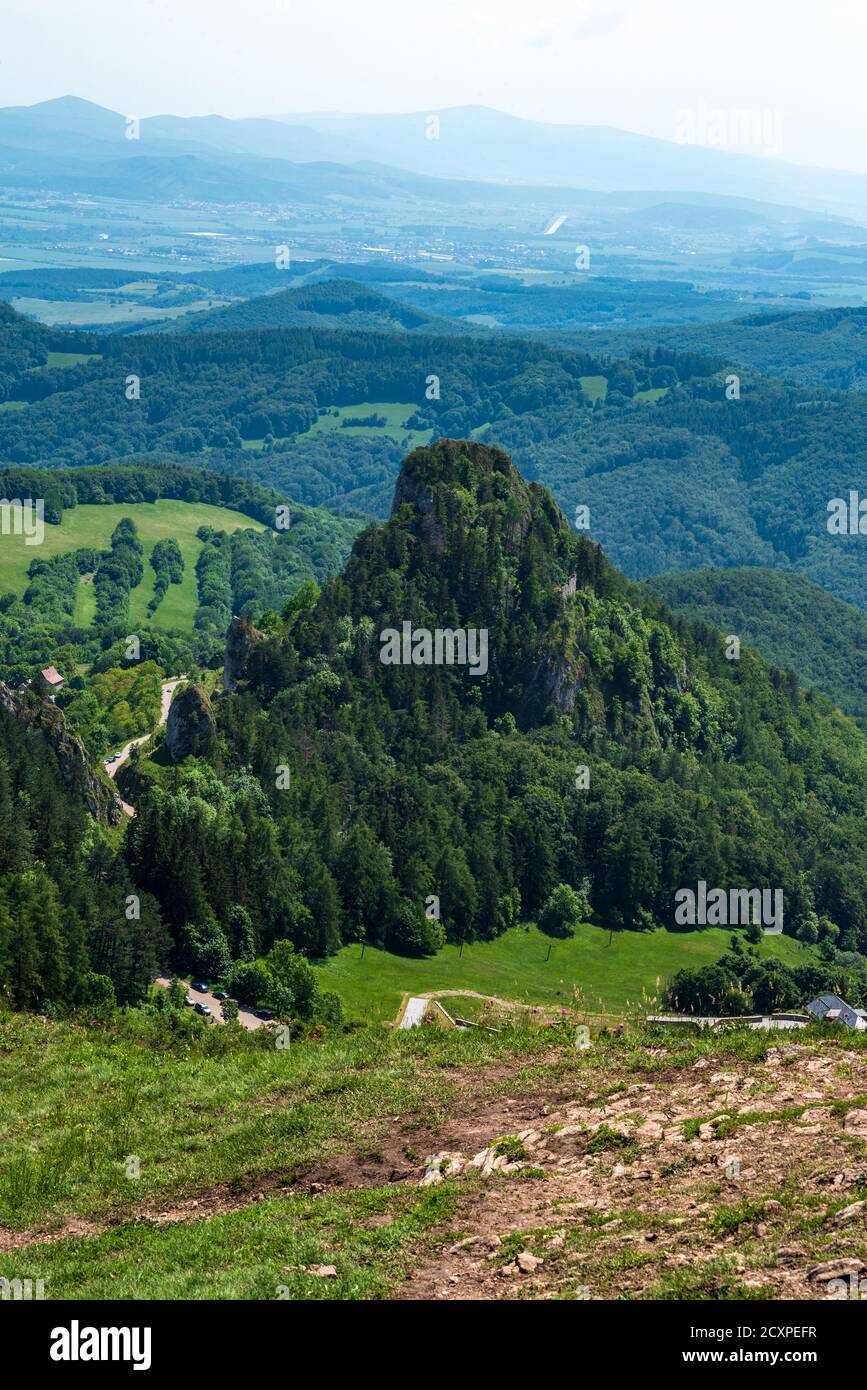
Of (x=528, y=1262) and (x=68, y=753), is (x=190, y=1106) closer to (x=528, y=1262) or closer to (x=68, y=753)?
(x=528, y=1262)

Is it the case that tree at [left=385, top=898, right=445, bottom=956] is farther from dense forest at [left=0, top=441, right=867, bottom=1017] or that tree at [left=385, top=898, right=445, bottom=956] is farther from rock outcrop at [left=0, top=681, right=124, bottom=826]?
rock outcrop at [left=0, top=681, right=124, bottom=826]

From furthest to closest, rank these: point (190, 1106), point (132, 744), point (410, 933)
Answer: point (132, 744), point (410, 933), point (190, 1106)

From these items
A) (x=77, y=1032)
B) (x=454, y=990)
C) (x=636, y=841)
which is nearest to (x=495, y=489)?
(x=636, y=841)

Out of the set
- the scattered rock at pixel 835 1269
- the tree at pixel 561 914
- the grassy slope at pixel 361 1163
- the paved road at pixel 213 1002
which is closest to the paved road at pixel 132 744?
the paved road at pixel 213 1002

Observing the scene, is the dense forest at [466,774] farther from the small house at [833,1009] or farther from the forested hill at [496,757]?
the small house at [833,1009]

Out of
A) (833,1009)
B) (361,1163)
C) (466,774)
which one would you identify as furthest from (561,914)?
(361,1163)
